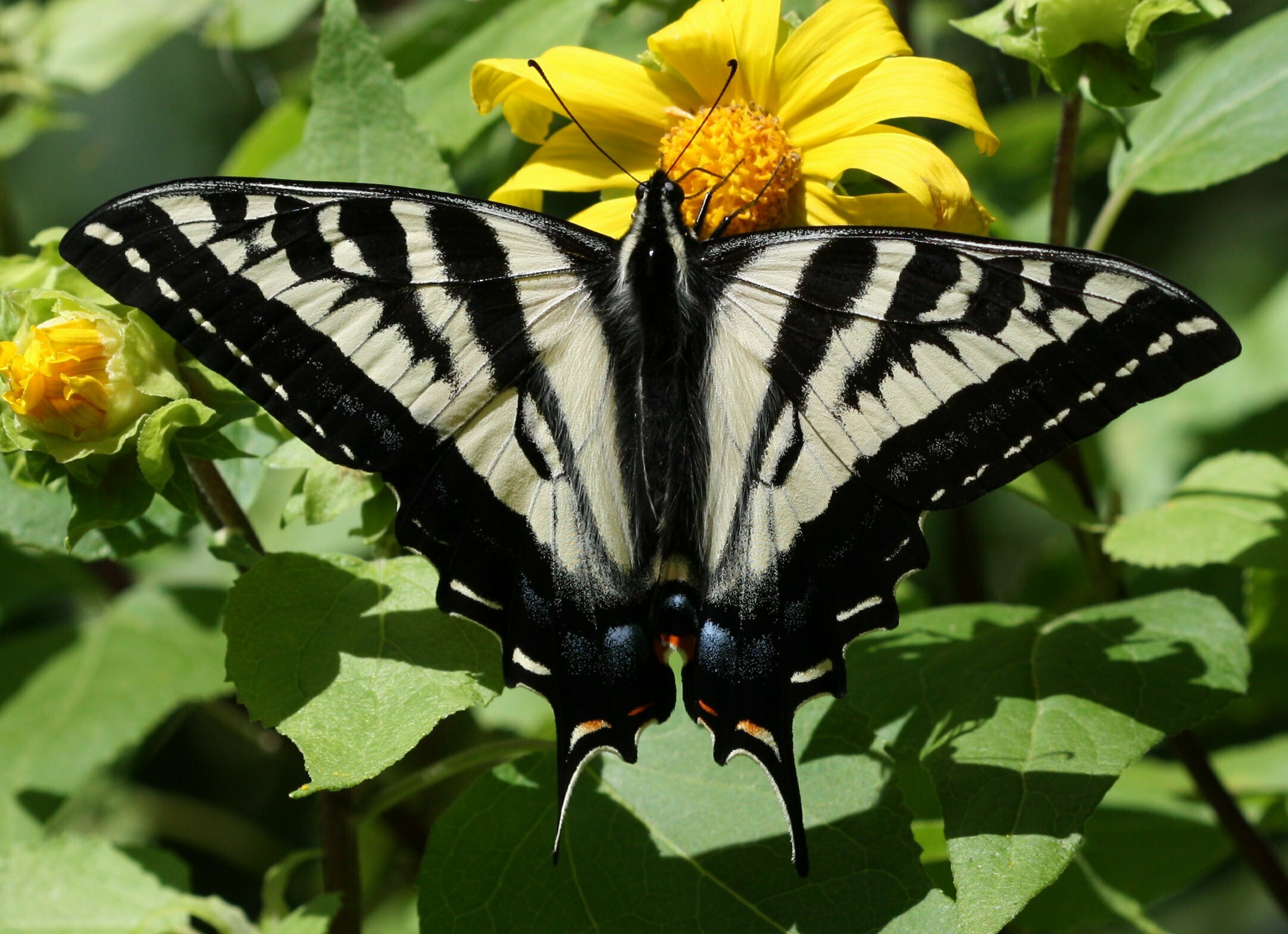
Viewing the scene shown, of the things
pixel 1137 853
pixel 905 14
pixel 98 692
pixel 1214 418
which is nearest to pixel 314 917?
pixel 98 692

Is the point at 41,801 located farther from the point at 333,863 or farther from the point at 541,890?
the point at 541,890

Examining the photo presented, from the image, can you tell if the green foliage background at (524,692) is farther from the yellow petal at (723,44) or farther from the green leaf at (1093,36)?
the yellow petal at (723,44)

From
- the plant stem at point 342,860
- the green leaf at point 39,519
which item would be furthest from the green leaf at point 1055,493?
the green leaf at point 39,519

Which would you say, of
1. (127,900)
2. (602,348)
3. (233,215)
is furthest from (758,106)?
(127,900)

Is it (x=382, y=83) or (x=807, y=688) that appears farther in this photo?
Answer: (x=382, y=83)

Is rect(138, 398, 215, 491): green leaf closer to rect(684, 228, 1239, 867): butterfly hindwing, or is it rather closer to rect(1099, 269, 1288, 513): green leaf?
rect(684, 228, 1239, 867): butterfly hindwing

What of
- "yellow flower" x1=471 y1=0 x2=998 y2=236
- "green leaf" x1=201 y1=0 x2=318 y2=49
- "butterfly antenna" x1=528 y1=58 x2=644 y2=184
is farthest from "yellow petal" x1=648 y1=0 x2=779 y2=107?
"green leaf" x1=201 y1=0 x2=318 y2=49
